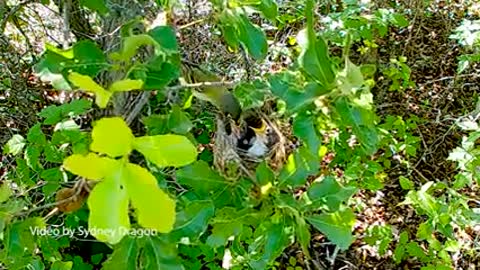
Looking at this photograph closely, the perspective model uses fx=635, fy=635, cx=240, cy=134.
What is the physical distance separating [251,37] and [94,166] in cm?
50

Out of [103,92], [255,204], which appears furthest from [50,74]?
[255,204]

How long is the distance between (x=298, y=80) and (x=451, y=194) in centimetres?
100

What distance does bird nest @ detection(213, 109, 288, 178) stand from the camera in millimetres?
1144

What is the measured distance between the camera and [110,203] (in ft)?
1.80

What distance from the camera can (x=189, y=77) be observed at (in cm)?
113

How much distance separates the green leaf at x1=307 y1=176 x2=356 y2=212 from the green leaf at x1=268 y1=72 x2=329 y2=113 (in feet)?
0.52

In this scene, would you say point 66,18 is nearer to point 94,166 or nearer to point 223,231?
point 223,231

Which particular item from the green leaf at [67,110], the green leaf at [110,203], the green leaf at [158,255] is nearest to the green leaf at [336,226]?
the green leaf at [158,255]

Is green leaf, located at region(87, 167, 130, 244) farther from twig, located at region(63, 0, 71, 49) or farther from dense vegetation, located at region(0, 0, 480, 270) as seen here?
twig, located at region(63, 0, 71, 49)

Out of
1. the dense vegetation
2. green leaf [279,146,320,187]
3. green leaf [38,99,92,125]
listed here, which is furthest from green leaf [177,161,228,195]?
green leaf [38,99,92,125]

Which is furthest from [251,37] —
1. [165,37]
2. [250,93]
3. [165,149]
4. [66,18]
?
[66,18]

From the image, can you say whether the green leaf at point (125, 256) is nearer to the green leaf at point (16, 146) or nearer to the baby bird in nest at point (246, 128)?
the baby bird in nest at point (246, 128)

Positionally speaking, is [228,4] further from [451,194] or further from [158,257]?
[451,194]

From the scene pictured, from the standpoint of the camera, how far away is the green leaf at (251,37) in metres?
1.00
